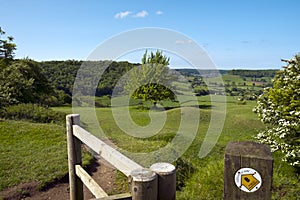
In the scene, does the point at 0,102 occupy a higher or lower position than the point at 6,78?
lower

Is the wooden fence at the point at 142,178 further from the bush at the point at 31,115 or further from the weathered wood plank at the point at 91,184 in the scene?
the bush at the point at 31,115

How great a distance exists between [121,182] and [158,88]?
20.0m

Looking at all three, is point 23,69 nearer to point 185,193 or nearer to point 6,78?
point 6,78

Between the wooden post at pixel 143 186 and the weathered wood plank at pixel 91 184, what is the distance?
3.21 feet

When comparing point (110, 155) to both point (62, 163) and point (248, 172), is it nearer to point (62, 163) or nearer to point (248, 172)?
point (248, 172)

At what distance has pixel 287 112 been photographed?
828cm

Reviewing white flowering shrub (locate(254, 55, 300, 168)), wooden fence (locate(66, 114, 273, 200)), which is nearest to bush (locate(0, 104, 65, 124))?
white flowering shrub (locate(254, 55, 300, 168))

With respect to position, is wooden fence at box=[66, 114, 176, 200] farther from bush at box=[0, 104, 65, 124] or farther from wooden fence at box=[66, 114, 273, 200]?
bush at box=[0, 104, 65, 124]

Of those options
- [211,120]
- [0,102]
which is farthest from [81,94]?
[211,120]

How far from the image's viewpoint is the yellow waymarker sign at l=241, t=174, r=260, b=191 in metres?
1.38

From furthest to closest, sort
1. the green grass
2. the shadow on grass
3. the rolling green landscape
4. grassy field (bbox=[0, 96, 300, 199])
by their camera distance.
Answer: the green grass
the rolling green landscape
the shadow on grass
grassy field (bbox=[0, 96, 300, 199])

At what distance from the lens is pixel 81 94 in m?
19.2

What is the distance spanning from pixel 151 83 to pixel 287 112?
58.5 ft

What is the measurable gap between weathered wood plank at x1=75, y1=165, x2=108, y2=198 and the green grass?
2.93 metres
